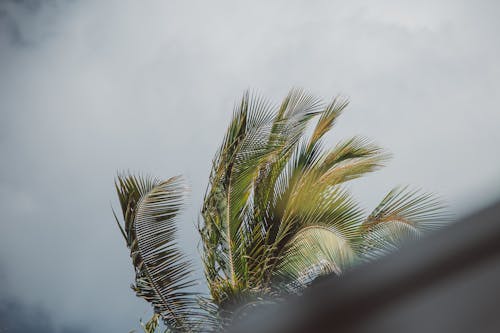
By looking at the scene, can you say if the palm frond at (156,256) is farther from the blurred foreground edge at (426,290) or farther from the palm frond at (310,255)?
the blurred foreground edge at (426,290)

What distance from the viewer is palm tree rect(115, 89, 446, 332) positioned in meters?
5.22

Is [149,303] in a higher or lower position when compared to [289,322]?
higher

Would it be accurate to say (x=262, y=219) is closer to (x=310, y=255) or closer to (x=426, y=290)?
(x=310, y=255)

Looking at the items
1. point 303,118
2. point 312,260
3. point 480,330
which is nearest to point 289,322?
point 480,330

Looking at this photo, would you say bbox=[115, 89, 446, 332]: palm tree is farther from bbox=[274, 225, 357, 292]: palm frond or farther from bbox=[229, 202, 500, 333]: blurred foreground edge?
bbox=[229, 202, 500, 333]: blurred foreground edge

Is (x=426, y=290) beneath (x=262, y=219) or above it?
beneath

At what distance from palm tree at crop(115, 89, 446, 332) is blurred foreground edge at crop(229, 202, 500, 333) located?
398 centimetres

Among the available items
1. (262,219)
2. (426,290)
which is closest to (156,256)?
(262,219)

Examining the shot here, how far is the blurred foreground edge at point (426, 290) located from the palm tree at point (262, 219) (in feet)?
13.0

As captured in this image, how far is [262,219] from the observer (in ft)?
18.9

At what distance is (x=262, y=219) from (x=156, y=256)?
1231mm

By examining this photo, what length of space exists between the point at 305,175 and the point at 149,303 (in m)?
2.19

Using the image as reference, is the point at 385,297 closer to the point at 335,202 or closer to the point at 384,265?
the point at 384,265

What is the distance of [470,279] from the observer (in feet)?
2.77
